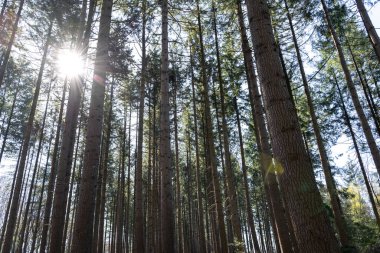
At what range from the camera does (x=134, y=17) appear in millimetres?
10000

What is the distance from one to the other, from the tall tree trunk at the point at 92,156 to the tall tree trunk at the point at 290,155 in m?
3.84

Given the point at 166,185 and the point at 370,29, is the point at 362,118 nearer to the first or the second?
the point at 370,29

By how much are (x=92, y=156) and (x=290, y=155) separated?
4163mm

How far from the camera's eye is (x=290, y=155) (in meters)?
2.54

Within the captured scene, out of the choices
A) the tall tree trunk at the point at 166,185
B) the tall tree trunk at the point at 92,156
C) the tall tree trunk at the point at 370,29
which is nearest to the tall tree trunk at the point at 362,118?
the tall tree trunk at the point at 370,29

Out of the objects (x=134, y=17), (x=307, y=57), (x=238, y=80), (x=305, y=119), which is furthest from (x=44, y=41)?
(x=305, y=119)

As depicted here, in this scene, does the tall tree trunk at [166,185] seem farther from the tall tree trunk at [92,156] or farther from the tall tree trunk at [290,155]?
the tall tree trunk at [290,155]

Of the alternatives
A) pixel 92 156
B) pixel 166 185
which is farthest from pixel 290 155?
pixel 166 185

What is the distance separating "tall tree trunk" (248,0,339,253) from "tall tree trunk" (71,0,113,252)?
3843 mm

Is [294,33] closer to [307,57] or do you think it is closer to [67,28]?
[307,57]

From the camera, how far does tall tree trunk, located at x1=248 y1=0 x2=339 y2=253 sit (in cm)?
224

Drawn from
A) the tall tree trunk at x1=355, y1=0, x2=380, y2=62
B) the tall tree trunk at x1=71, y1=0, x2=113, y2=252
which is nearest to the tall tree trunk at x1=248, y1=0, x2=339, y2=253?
the tall tree trunk at x1=71, y1=0, x2=113, y2=252

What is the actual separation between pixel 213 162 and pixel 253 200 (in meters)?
25.4

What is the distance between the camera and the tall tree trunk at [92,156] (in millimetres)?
5102
